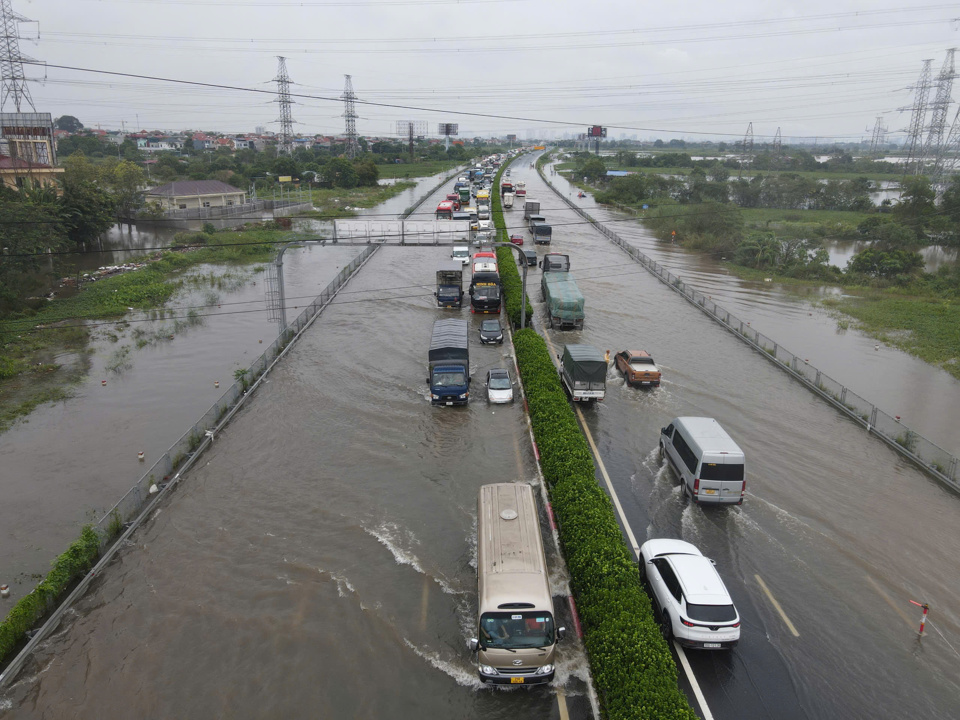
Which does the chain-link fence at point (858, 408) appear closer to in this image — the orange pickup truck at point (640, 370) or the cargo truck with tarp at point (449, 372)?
the orange pickup truck at point (640, 370)

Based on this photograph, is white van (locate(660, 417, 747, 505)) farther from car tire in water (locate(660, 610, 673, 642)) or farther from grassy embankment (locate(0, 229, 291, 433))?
grassy embankment (locate(0, 229, 291, 433))

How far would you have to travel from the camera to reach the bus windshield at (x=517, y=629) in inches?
442

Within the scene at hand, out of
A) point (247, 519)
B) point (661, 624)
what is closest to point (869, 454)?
point (661, 624)

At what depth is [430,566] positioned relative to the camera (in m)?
15.3

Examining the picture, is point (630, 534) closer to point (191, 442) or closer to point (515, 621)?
point (515, 621)

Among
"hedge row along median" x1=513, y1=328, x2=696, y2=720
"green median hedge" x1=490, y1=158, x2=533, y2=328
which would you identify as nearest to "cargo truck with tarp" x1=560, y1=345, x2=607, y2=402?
"hedge row along median" x1=513, y1=328, x2=696, y2=720

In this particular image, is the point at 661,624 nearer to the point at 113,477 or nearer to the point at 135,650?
the point at 135,650

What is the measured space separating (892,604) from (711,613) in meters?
5.13

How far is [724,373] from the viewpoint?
93.5 ft

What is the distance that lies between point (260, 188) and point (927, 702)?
109m

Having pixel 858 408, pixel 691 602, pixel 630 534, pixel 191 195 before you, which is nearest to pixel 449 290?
pixel 858 408

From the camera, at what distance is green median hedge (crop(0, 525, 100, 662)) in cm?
1243

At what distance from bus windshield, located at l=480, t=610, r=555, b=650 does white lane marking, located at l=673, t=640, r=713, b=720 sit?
9.11 feet

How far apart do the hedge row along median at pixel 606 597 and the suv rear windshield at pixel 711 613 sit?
96 cm
